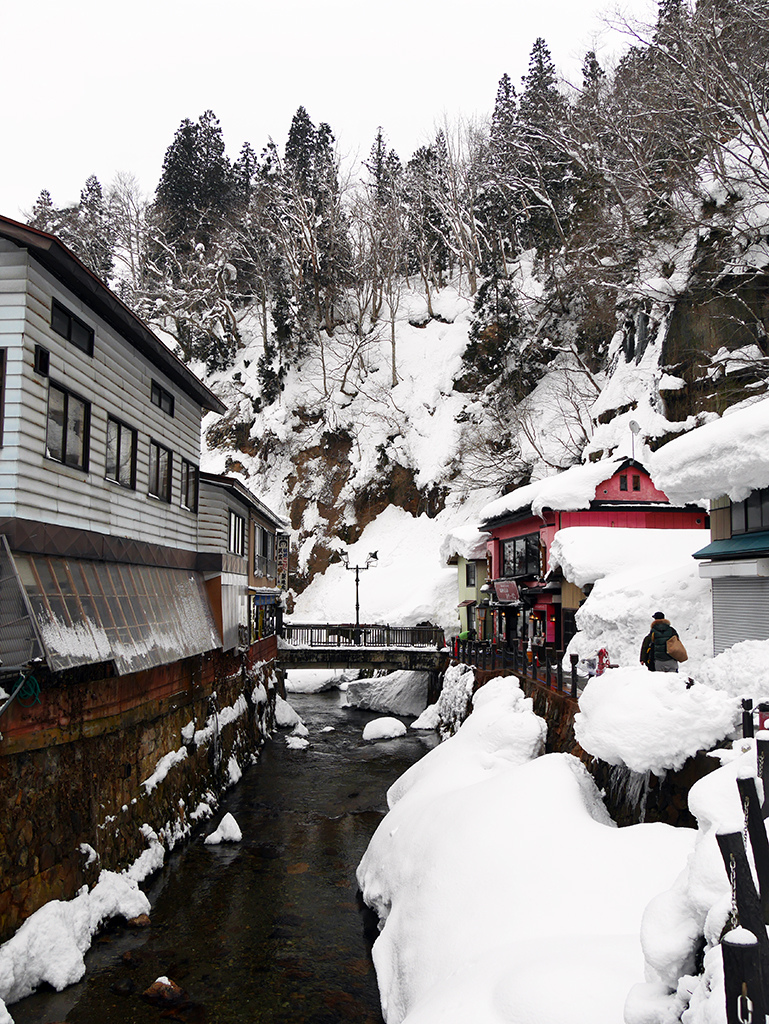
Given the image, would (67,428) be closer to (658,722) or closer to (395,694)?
(658,722)

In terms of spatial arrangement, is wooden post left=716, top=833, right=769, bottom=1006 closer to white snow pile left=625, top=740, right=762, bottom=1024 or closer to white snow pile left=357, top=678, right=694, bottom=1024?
white snow pile left=625, top=740, right=762, bottom=1024

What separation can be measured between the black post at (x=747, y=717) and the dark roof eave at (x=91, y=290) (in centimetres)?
1217

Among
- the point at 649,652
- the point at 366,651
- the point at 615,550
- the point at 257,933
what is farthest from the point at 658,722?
the point at 366,651

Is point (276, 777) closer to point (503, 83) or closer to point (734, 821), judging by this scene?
point (734, 821)

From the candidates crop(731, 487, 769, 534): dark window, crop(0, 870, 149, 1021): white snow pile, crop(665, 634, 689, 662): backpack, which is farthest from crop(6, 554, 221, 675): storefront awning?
crop(731, 487, 769, 534): dark window

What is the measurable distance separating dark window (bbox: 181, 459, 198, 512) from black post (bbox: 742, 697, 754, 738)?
15.7 metres

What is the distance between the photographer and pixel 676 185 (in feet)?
99.5

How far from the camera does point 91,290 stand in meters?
13.2

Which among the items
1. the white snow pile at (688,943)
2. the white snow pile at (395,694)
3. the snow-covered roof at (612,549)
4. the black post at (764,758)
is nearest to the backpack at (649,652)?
the snow-covered roof at (612,549)

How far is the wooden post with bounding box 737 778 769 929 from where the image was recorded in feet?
12.3

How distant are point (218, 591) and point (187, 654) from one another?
172 inches

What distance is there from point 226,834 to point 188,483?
32.2 ft

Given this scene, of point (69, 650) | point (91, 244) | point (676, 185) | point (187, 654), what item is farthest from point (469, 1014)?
point (91, 244)

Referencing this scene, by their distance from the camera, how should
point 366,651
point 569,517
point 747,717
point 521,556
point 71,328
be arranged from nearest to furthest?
point 747,717 → point 71,328 → point 569,517 → point 521,556 → point 366,651
